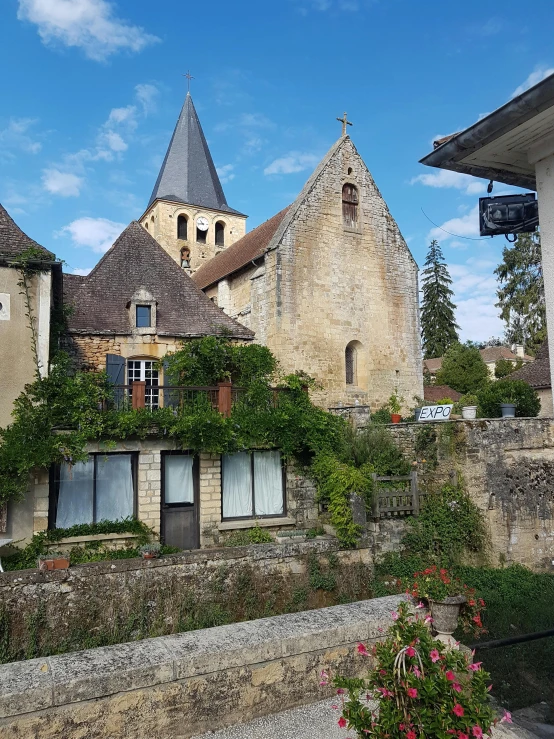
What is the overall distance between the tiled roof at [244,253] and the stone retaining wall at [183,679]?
49.5ft

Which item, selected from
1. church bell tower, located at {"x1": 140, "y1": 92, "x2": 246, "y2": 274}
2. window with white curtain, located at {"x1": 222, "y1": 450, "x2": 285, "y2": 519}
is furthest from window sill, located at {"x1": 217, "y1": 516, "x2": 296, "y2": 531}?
church bell tower, located at {"x1": 140, "y1": 92, "x2": 246, "y2": 274}

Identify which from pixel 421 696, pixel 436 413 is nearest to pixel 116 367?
pixel 436 413

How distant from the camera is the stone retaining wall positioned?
3369 millimetres

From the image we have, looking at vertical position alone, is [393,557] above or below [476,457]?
below

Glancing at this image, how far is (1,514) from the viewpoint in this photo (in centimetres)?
1030

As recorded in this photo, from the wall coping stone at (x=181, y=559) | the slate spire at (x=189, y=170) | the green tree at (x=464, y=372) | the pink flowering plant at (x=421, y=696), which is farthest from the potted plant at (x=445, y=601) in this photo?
the slate spire at (x=189, y=170)

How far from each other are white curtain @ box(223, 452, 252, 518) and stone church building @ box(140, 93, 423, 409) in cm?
533

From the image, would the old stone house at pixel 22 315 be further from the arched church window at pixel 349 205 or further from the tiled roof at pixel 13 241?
the arched church window at pixel 349 205

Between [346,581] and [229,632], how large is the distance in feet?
23.0

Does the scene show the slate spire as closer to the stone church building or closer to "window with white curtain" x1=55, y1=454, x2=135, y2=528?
the stone church building

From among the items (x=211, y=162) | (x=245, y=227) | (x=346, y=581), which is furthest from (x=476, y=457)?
(x=211, y=162)

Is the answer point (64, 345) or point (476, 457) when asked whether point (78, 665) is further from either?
point (64, 345)

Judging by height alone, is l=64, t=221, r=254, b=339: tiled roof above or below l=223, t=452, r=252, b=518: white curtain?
above

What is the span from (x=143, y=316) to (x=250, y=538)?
707cm
